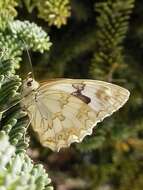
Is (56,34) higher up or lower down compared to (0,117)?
lower down

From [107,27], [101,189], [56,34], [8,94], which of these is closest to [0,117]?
[8,94]

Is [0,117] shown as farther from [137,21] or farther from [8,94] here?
[137,21]

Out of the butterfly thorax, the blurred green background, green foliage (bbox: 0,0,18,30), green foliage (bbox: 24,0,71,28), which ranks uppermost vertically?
green foliage (bbox: 0,0,18,30)

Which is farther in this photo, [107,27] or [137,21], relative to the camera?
[137,21]

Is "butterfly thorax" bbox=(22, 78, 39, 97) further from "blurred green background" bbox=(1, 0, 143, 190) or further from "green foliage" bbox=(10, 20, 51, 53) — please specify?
"blurred green background" bbox=(1, 0, 143, 190)

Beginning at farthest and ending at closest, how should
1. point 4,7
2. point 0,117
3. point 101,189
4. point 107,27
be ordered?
1. point 101,189
2. point 107,27
3. point 4,7
4. point 0,117

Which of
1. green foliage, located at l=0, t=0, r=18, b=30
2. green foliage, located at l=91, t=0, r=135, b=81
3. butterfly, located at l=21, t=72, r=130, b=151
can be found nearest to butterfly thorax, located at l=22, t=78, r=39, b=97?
butterfly, located at l=21, t=72, r=130, b=151

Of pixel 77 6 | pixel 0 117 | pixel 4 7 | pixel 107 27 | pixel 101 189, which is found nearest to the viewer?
pixel 0 117

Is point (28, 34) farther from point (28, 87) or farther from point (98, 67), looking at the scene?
point (98, 67)
